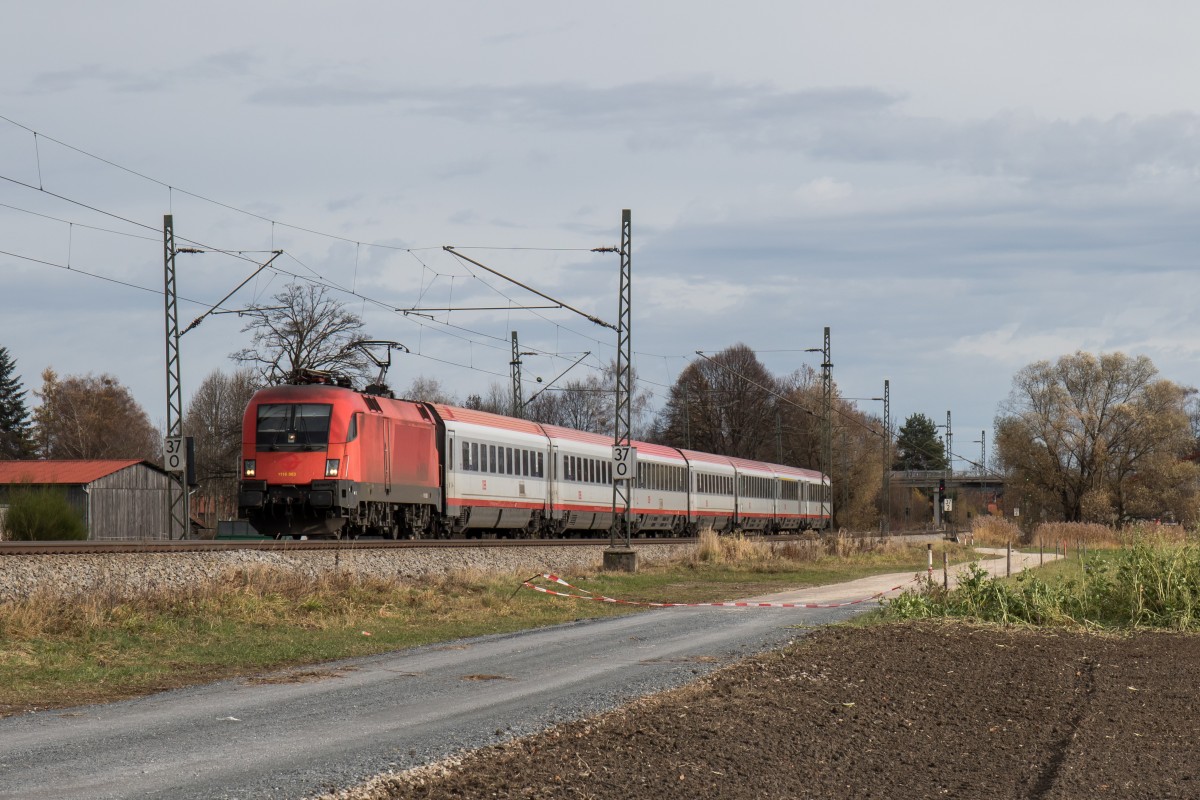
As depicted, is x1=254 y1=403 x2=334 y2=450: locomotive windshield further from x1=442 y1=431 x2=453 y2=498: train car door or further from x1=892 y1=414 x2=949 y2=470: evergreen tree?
x1=892 y1=414 x2=949 y2=470: evergreen tree

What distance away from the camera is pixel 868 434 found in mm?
101125

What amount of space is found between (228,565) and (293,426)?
769cm

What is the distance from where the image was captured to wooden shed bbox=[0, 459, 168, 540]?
182 ft

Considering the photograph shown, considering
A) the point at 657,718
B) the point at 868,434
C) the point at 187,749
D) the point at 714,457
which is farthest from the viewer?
the point at 868,434

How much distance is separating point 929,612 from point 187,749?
11.7 metres

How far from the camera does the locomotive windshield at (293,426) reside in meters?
29.6

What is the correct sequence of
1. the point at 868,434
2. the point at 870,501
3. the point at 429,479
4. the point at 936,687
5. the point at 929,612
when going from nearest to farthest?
1. the point at 936,687
2. the point at 929,612
3. the point at 429,479
4. the point at 870,501
5. the point at 868,434

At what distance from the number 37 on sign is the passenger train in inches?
173

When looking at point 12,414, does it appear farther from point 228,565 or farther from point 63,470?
point 228,565

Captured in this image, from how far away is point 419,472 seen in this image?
33.4 m

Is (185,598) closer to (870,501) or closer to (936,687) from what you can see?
(936,687)

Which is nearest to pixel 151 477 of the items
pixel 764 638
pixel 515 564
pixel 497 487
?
pixel 497 487

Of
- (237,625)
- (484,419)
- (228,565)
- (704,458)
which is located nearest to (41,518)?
(484,419)

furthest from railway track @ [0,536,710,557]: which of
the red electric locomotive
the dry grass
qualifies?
the dry grass
